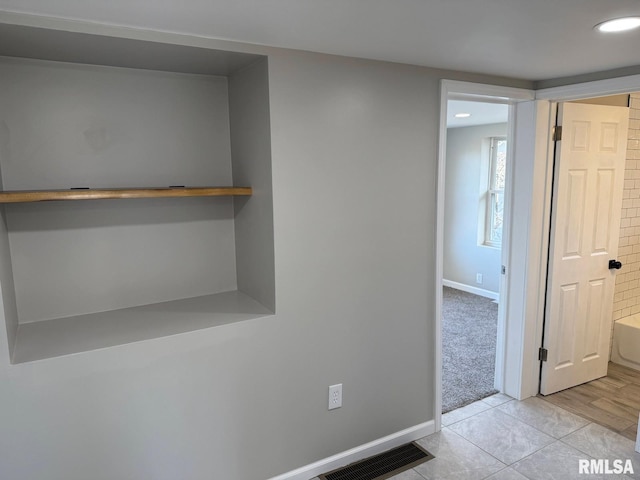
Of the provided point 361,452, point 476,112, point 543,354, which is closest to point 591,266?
point 543,354

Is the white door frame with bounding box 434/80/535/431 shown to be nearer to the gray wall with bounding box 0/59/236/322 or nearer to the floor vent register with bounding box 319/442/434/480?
the floor vent register with bounding box 319/442/434/480

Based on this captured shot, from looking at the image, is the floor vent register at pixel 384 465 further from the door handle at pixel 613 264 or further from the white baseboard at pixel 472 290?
the white baseboard at pixel 472 290

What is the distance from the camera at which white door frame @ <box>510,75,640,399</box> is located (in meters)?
2.84

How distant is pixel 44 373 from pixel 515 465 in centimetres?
237

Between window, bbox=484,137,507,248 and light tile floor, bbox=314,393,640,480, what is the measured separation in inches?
115

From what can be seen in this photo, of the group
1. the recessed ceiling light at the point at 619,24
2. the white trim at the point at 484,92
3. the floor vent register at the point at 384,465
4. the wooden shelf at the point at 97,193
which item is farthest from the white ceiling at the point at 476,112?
the floor vent register at the point at 384,465

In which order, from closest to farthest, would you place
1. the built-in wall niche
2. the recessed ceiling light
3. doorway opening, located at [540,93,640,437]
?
the recessed ceiling light < the built-in wall niche < doorway opening, located at [540,93,640,437]

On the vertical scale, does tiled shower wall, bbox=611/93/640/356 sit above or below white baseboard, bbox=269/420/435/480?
above

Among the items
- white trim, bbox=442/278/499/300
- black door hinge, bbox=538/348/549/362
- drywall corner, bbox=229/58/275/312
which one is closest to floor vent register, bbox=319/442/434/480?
drywall corner, bbox=229/58/275/312

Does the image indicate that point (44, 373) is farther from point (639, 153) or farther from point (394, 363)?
point (639, 153)

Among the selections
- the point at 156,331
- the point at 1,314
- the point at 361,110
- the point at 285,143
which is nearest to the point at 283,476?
the point at 156,331

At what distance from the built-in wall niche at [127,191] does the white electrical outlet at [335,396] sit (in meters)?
0.59

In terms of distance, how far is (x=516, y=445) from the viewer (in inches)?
102

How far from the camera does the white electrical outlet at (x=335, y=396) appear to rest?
2338 millimetres
